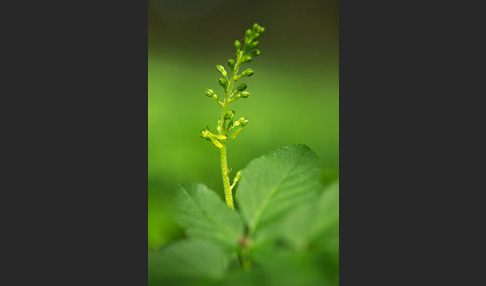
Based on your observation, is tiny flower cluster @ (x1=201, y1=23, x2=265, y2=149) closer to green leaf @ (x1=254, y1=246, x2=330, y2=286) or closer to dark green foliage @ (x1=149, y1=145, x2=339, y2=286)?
dark green foliage @ (x1=149, y1=145, x2=339, y2=286)

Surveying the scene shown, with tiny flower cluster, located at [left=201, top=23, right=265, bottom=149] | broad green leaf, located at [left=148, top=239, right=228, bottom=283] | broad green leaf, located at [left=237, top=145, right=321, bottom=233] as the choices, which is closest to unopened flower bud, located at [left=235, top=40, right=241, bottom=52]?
tiny flower cluster, located at [left=201, top=23, right=265, bottom=149]

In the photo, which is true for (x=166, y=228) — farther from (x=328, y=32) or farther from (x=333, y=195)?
(x=328, y=32)

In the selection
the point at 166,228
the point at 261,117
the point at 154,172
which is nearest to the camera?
the point at 166,228

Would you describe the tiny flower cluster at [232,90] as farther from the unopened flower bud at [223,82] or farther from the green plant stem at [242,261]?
the green plant stem at [242,261]

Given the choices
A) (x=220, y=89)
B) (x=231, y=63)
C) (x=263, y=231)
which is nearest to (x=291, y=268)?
(x=263, y=231)

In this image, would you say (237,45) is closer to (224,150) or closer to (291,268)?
(224,150)

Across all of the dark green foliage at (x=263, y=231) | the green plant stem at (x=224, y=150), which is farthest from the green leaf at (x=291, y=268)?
the green plant stem at (x=224, y=150)

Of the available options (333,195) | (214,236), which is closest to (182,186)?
(214,236)
